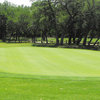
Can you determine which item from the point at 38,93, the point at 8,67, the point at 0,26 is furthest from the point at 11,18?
the point at 38,93

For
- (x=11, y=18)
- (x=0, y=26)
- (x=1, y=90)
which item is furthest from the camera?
(x=0, y=26)

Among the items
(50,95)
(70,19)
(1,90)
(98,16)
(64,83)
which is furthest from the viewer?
(70,19)

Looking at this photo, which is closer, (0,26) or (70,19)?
(70,19)

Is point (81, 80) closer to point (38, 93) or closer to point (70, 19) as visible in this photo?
point (38, 93)

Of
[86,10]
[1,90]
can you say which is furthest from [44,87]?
[86,10]

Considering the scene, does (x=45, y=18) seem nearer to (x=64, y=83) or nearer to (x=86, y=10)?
(x=86, y=10)

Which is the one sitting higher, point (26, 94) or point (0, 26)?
point (0, 26)

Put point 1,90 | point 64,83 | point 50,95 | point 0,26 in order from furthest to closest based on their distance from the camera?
point 0,26 → point 64,83 → point 1,90 → point 50,95

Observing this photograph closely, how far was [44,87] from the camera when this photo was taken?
6156mm

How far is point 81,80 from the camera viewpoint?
7062 mm

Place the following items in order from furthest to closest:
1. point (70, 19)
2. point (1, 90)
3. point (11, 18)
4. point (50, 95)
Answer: point (11, 18), point (70, 19), point (1, 90), point (50, 95)

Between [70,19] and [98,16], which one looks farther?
[70,19]

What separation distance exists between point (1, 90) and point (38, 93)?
130 centimetres

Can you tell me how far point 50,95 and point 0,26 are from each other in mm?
66088
